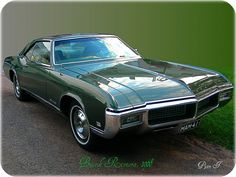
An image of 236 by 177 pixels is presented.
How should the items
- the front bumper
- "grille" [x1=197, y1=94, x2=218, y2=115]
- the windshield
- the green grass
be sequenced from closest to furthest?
the front bumper < "grille" [x1=197, y1=94, x2=218, y2=115] < the green grass < the windshield

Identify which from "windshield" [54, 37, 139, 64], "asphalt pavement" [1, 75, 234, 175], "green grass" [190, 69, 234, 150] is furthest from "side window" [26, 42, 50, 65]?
"green grass" [190, 69, 234, 150]

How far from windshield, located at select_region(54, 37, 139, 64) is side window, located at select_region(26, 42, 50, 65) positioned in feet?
0.73

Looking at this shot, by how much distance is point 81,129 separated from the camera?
4.53 m

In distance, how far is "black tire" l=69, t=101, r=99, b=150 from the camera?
14.0 feet

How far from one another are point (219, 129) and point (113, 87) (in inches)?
79.4

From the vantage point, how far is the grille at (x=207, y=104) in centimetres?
418

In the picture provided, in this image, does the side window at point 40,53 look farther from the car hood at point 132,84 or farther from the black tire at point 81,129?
the black tire at point 81,129

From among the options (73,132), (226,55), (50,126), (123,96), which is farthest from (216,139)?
(226,55)

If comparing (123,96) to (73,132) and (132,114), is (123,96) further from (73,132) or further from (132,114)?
(73,132)

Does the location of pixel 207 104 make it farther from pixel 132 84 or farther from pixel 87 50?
pixel 87 50

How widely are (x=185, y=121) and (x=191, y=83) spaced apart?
0.57 meters

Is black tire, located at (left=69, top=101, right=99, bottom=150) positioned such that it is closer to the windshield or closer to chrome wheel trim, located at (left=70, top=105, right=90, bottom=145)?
chrome wheel trim, located at (left=70, top=105, right=90, bottom=145)

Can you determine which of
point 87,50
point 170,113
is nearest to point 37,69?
point 87,50

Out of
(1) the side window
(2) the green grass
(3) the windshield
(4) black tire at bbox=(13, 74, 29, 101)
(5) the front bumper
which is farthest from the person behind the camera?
(4) black tire at bbox=(13, 74, 29, 101)
